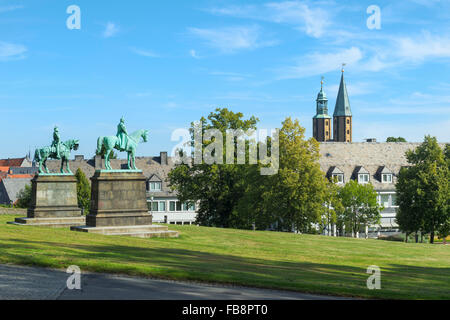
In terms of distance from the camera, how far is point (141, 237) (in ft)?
89.6

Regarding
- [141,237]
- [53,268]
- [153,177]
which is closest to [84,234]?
[141,237]

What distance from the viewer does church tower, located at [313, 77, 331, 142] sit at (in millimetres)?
188625

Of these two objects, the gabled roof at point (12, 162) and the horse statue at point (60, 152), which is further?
the gabled roof at point (12, 162)

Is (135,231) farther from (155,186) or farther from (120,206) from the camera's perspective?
(155,186)

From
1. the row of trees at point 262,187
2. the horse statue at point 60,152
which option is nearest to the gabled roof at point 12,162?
the row of trees at point 262,187

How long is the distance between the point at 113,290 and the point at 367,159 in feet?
243

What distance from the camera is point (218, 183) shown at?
48.9m

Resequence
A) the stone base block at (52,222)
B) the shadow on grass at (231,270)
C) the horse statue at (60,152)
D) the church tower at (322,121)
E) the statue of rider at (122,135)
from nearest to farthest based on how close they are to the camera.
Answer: the shadow on grass at (231,270), the statue of rider at (122,135), the stone base block at (52,222), the horse statue at (60,152), the church tower at (322,121)

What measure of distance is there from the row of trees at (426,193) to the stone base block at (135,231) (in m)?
29.6

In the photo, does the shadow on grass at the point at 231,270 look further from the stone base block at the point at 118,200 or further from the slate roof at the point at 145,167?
the slate roof at the point at 145,167

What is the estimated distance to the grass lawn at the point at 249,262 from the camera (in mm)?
14070

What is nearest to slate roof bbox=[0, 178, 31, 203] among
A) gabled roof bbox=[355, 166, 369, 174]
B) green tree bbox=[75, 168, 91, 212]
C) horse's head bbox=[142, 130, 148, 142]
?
green tree bbox=[75, 168, 91, 212]
